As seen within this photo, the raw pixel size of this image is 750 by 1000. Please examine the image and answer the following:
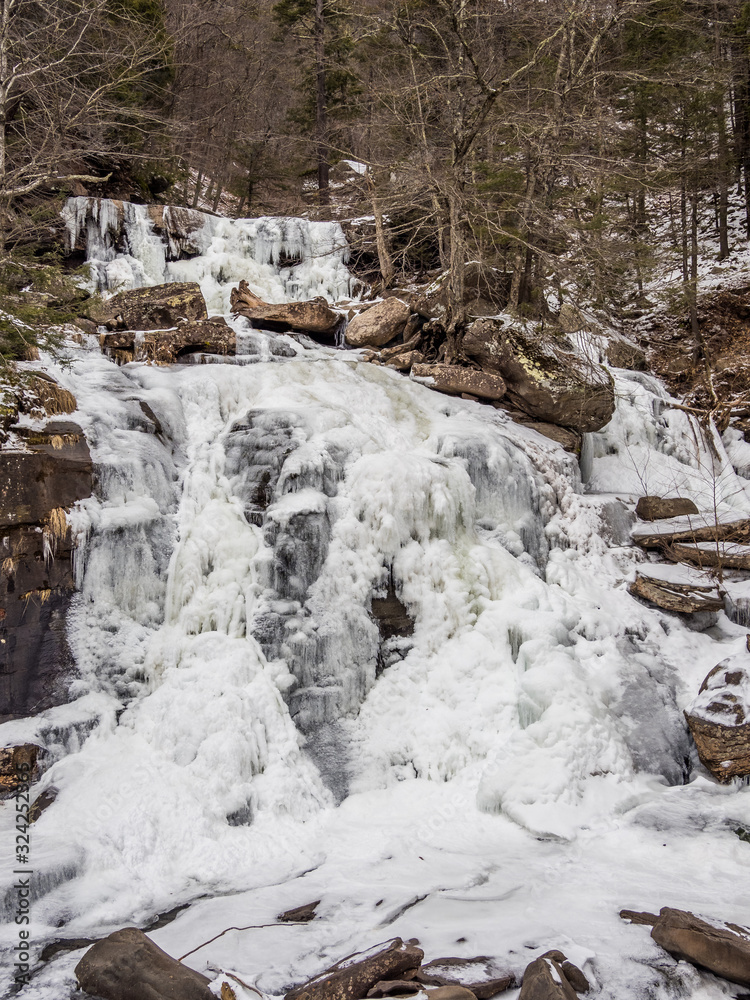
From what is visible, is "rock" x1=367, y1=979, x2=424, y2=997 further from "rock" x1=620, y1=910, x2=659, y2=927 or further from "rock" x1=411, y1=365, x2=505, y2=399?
"rock" x1=411, y1=365, x2=505, y2=399

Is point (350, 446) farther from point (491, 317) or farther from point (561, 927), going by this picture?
point (561, 927)

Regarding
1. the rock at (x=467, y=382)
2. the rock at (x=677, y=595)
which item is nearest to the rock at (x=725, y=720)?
the rock at (x=677, y=595)

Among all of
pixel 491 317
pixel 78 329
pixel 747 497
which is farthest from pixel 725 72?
pixel 78 329

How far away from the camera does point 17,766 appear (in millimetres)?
5176

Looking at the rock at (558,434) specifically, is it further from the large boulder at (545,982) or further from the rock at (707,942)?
the large boulder at (545,982)

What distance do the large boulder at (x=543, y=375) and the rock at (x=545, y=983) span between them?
25.9 feet

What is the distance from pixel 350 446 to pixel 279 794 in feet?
13.2

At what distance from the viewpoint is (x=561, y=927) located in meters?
3.86

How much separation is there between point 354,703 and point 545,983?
3.56m

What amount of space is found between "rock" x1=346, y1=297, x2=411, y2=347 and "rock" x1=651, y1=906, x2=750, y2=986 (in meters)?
9.93

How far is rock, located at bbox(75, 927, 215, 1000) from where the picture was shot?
3078 millimetres

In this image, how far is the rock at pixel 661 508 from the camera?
Answer: 9148 mm

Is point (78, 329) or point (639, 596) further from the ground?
point (78, 329)

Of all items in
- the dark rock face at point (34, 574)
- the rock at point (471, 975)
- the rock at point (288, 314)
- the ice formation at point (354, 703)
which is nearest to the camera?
the rock at point (471, 975)
